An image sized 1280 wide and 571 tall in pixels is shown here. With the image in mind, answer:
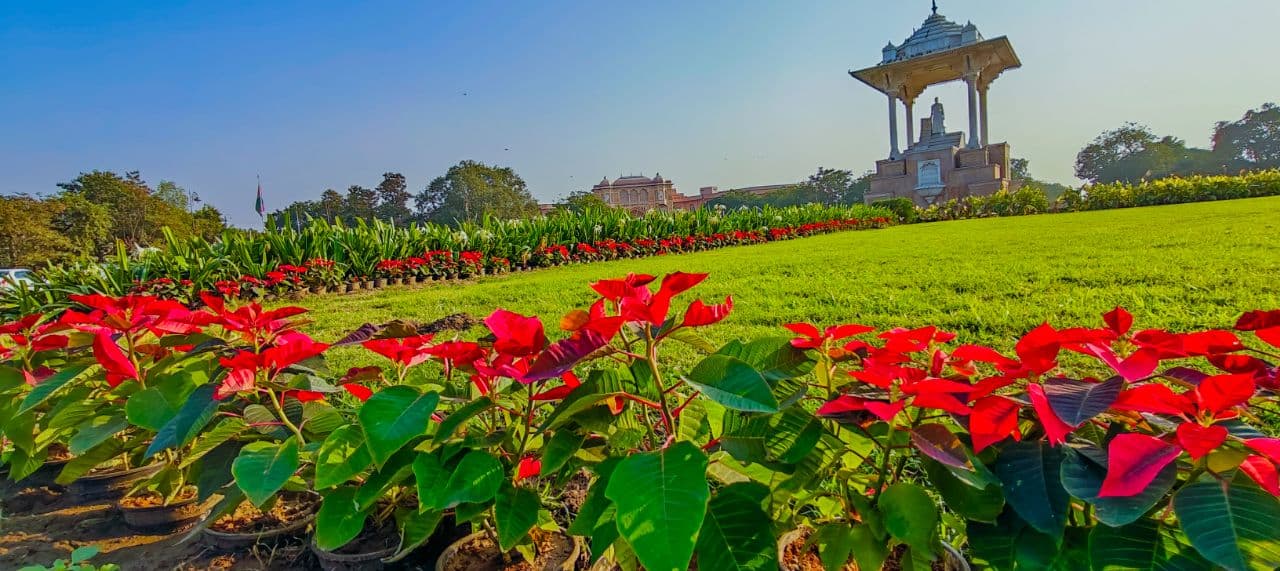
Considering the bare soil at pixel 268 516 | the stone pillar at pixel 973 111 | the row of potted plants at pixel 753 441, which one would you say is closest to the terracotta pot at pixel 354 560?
the row of potted plants at pixel 753 441

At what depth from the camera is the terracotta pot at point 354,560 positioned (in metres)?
1.16

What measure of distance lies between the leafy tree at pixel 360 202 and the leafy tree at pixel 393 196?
51 cm

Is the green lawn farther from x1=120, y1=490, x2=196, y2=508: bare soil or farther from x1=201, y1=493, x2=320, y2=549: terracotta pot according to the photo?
x1=201, y1=493, x2=320, y2=549: terracotta pot

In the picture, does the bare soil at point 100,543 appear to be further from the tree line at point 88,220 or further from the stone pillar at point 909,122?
the stone pillar at point 909,122

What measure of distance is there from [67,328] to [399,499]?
3.54 feet

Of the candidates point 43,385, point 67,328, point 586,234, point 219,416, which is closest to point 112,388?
point 43,385

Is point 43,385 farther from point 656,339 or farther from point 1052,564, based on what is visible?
point 1052,564

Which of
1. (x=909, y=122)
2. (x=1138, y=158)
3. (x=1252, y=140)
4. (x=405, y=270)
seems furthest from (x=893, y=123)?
(x=1252, y=140)

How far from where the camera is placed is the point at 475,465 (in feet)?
2.69

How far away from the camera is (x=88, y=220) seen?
30109mm

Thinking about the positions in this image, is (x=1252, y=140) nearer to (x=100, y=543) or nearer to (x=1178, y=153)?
(x=1178, y=153)

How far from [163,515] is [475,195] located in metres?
47.4

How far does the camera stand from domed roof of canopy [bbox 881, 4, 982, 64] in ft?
89.6

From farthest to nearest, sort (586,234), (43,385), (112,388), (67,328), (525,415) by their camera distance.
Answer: (586,234), (67,328), (112,388), (43,385), (525,415)
